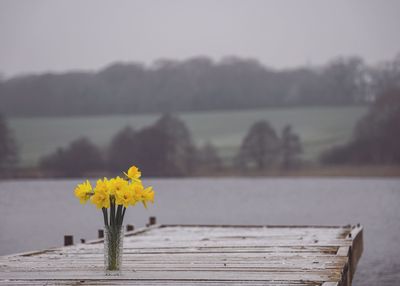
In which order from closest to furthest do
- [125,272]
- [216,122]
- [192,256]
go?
1. [125,272]
2. [192,256]
3. [216,122]

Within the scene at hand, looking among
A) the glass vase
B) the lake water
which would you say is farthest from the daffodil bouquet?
the lake water

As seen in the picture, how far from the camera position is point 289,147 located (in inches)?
4675

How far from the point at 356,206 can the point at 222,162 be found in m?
69.2

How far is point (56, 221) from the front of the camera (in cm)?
4750

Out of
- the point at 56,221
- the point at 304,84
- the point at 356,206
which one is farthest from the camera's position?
the point at 304,84

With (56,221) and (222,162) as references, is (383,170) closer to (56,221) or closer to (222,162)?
(222,162)

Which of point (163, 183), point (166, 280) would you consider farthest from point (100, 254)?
point (163, 183)

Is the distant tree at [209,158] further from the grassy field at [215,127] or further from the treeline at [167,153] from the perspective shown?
the grassy field at [215,127]

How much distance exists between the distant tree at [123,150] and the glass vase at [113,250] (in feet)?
354

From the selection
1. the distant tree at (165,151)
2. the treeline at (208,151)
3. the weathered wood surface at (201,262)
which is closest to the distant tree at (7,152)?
the treeline at (208,151)

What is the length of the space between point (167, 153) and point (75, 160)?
54.7ft

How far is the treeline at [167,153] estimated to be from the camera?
118750mm

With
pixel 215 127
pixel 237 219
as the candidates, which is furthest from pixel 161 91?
pixel 237 219

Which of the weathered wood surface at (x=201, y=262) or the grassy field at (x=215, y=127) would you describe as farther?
the grassy field at (x=215, y=127)
